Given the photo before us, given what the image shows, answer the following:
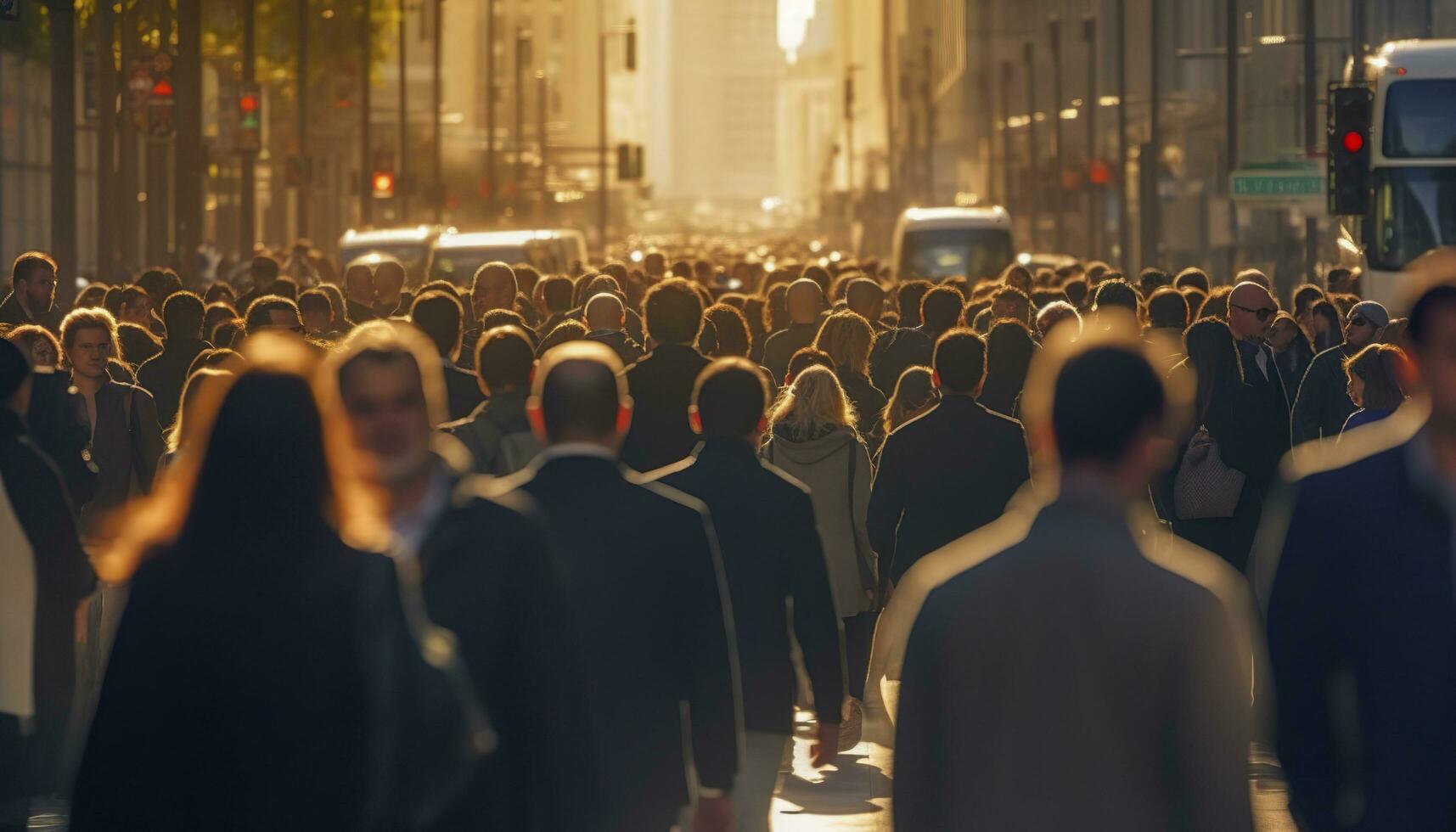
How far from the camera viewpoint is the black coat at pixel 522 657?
5.38m

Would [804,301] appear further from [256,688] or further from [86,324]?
[256,688]

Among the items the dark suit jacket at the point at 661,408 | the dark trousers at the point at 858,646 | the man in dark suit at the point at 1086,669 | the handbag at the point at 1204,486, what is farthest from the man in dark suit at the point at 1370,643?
the handbag at the point at 1204,486

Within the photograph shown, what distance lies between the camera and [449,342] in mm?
12383

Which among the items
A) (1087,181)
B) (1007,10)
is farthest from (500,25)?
(1087,181)

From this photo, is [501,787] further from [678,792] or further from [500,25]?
[500,25]

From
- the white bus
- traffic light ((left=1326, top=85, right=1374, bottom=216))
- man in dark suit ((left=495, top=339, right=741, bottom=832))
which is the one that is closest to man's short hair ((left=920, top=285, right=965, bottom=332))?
man in dark suit ((left=495, top=339, right=741, bottom=832))

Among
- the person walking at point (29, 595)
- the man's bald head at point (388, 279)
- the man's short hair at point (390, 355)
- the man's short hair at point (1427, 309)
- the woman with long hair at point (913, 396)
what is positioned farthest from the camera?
the man's bald head at point (388, 279)

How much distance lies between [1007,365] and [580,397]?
6300 millimetres

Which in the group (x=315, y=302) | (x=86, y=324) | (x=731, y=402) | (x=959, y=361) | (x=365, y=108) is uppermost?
(x=365, y=108)

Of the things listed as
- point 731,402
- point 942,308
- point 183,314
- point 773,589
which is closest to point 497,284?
point 942,308

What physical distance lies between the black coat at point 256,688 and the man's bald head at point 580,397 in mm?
1948

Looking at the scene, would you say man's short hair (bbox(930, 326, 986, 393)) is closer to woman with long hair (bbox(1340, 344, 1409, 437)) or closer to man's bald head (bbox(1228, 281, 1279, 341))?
woman with long hair (bbox(1340, 344, 1409, 437))

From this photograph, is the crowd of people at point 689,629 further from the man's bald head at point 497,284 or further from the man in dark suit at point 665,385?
the man's bald head at point 497,284

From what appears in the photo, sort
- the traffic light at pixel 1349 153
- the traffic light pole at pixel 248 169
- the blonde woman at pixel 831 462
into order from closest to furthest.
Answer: the blonde woman at pixel 831 462
the traffic light at pixel 1349 153
the traffic light pole at pixel 248 169
